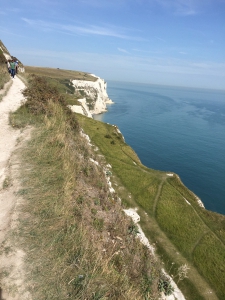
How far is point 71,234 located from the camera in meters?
9.94

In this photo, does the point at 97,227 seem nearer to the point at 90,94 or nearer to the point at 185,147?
the point at 185,147

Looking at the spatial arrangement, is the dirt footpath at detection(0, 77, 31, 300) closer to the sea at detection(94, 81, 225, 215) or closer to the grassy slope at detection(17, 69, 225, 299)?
the grassy slope at detection(17, 69, 225, 299)

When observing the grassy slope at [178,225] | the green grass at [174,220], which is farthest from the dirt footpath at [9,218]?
the green grass at [174,220]

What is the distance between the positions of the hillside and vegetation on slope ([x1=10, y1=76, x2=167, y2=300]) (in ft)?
0.13

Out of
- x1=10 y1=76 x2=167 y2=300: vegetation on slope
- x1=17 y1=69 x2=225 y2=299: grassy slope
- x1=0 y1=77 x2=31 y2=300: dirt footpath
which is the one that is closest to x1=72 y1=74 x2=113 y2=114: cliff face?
x1=17 y1=69 x2=225 y2=299: grassy slope

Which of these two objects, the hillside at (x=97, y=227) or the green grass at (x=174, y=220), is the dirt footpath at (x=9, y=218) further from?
the green grass at (x=174, y=220)

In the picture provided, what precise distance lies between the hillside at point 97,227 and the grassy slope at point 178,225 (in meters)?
0.11

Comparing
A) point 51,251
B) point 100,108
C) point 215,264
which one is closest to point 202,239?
point 215,264

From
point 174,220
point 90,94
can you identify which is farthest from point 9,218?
point 90,94

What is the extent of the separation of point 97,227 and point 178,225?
18522 mm

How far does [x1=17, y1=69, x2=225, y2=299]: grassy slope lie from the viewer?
2231 cm

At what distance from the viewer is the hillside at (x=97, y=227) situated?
8.47 meters

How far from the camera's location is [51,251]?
8.96 metres

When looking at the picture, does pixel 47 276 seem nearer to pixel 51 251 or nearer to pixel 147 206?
pixel 51 251
